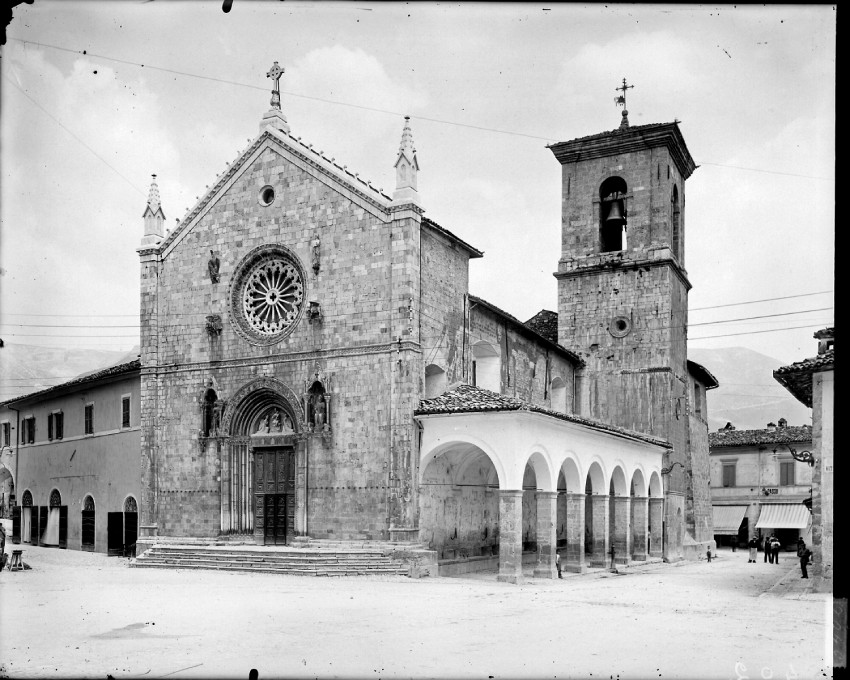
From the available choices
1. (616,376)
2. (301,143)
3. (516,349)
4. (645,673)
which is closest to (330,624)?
(645,673)

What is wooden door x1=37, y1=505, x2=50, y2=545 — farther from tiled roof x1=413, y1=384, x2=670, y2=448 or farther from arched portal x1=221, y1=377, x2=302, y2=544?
tiled roof x1=413, y1=384, x2=670, y2=448

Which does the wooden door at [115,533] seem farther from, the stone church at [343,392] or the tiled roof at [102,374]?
the tiled roof at [102,374]

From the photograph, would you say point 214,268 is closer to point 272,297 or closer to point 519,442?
point 272,297

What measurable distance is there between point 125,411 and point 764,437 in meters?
41.1

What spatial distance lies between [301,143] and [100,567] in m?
15.1

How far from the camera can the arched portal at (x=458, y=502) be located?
2627cm

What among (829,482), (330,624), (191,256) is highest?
(191,256)

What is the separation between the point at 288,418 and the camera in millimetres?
28578

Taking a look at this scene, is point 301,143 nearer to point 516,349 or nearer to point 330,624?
point 516,349

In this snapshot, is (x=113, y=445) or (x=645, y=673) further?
(x=113, y=445)

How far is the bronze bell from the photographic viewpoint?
39.7 meters

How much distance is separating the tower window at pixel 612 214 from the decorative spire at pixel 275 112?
1664 cm

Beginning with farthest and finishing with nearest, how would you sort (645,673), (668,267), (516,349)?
(668,267) < (516,349) < (645,673)

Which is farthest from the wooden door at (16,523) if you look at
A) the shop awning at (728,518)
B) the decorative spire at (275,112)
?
the shop awning at (728,518)
